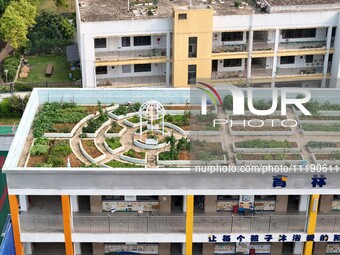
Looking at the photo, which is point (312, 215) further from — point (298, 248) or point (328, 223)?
point (298, 248)

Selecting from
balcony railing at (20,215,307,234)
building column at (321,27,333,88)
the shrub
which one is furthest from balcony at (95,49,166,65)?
balcony railing at (20,215,307,234)

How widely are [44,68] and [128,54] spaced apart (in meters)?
13.5

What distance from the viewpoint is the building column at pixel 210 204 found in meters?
32.7

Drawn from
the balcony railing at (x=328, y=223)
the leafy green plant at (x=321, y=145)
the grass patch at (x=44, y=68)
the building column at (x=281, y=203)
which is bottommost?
the balcony railing at (x=328, y=223)

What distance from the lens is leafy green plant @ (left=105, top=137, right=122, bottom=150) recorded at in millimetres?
33459

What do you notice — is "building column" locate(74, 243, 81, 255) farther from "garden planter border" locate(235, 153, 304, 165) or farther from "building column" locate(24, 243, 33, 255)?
"garden planter border" locate(235, 153, 304, 165)

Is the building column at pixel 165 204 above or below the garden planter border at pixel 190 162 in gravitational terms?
below

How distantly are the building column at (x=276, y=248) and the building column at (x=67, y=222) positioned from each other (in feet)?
34.4

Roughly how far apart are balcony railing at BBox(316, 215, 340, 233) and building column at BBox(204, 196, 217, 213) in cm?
528

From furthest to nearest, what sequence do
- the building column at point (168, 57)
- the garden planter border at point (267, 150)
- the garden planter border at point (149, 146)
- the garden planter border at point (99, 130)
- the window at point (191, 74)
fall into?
the window at point (191, 74) < the building column at point (168, 57) < the garden planter border at point (99, 130) < the garden planter border at point (149, 146) < the garden planter border at point (267, 150)

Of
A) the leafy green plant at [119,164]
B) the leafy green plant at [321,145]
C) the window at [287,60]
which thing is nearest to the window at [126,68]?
the window at [287,60]

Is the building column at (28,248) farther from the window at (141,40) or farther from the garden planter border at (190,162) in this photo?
the window at (141,40)

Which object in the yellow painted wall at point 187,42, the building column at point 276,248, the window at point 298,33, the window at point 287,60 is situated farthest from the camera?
the window at point 287,60

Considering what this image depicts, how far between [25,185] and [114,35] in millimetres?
23405
